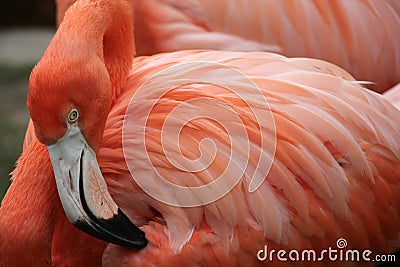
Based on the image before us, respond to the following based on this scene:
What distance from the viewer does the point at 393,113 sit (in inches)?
137

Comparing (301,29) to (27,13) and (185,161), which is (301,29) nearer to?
(185,161)

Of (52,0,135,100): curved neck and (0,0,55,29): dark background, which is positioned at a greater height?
(52,0,135,100): curved neck

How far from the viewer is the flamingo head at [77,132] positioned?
2.79 meters

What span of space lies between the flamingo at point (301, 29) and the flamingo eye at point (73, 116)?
1.52 metres

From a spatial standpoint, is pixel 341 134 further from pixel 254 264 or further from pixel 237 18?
pixel 237 18

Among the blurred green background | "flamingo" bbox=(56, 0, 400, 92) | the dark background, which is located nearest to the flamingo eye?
"flamingo" bbox=(56, 0, 400, 92)

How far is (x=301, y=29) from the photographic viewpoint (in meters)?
4.30

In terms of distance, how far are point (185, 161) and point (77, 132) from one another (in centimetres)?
41

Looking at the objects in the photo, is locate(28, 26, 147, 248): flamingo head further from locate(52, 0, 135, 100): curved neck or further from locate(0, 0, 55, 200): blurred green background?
locate(0, 0, 55, 200): blurred green background

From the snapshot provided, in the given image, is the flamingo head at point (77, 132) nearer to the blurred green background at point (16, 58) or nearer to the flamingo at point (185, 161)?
the flamingo at point (185, 161)

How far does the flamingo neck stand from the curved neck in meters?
0.43

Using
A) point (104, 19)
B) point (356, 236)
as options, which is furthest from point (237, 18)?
point (356, 236)

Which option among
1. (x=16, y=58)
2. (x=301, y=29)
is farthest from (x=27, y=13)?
(x=301, y=29)

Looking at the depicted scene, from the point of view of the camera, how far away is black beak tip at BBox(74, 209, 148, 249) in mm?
2875
